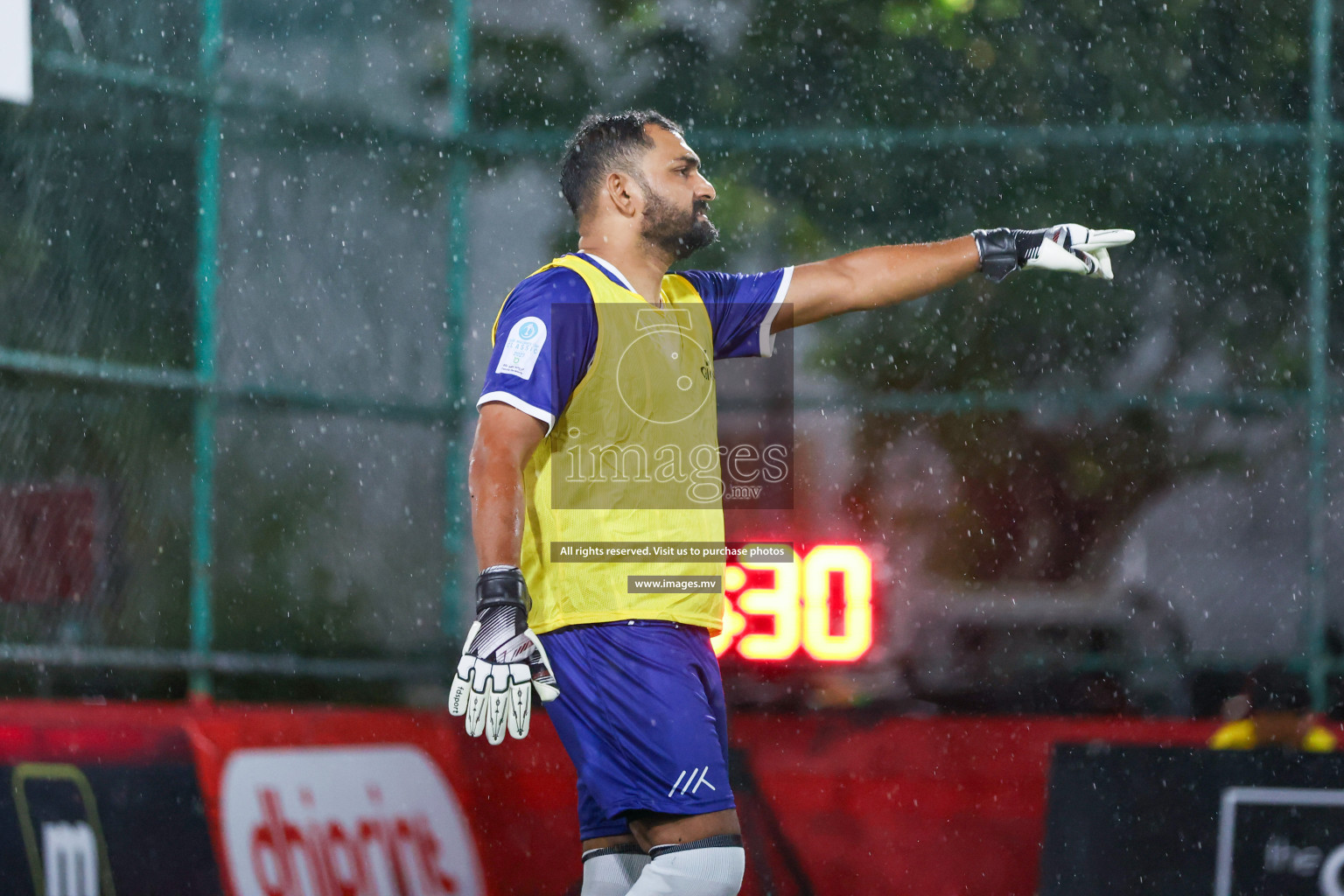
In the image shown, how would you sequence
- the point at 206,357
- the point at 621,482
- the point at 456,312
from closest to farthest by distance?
the point at 621,482, the point at 206,357, the point at 456,312

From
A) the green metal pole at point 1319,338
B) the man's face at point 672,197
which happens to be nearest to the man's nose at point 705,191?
the man's face at point 672,197

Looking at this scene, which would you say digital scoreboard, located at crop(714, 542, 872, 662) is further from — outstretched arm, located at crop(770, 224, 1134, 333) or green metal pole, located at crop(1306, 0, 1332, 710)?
outstretched arm, located at crop(770, 224, 1134, 333)

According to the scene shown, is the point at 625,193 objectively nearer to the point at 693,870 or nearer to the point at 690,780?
the point at 690,780

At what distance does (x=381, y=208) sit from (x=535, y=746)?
1.78m

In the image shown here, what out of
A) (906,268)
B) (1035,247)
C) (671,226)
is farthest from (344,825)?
(1035,247)

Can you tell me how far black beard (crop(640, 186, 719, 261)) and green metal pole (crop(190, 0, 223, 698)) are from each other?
1.90 meters

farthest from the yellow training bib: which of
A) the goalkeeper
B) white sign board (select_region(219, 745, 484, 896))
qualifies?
white sign board (select_region(219, 745, 484, 896))

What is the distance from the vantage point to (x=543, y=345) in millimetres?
2816

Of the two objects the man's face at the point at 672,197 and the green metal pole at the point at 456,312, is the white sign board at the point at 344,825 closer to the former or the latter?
the green metal pole at the point at 456,312

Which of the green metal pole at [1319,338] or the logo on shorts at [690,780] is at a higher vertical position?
the green metal pole at [1319,338]

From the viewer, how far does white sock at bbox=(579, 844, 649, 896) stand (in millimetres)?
2924

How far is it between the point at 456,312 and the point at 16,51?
1524mm

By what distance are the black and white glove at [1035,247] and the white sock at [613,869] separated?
1.43 metres

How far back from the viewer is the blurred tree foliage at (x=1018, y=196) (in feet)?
16.3
